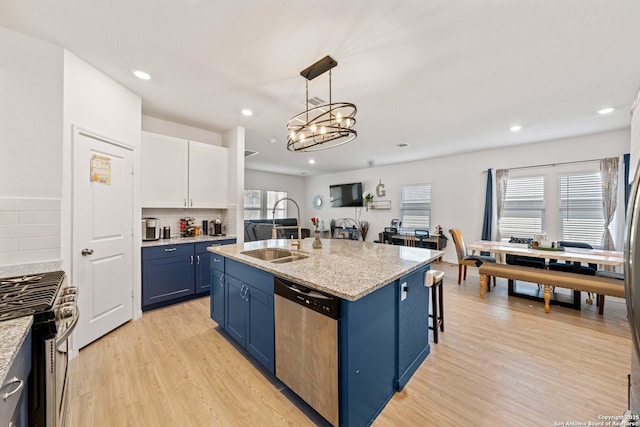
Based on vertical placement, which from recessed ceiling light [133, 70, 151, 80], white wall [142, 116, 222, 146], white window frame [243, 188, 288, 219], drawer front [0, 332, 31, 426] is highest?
recessed ceiling light [133, 70, 151, 80]

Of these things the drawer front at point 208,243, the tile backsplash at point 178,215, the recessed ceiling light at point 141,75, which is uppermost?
the recessed ceiling light at point 141,75

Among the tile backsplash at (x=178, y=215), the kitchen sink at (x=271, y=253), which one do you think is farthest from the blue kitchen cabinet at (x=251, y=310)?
the tile backsplash at (x=178, y=215)

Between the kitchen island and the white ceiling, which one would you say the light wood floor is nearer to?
the kitchen island

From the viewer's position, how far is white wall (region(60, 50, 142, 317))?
2070 millimetres

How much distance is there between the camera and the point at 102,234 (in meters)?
2.42

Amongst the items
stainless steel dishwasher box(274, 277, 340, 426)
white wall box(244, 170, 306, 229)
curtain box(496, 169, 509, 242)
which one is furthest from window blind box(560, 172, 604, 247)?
white wall box(244, 170, 306, 229)

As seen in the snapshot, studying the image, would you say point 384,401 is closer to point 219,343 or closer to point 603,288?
point 219,343

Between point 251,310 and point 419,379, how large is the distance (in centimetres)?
143

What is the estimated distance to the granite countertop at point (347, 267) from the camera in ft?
4.46

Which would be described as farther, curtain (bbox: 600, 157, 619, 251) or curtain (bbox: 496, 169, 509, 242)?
curtain (bbox: 496, 169, 509, 242)

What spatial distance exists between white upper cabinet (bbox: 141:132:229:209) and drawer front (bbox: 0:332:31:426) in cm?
259

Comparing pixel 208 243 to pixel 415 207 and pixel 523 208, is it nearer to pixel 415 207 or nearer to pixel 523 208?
pixel 415 207

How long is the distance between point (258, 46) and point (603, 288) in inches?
170

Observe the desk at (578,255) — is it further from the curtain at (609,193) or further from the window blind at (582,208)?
the window blind at (582,208)
